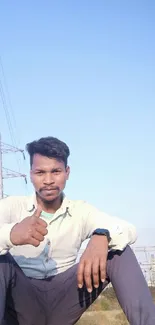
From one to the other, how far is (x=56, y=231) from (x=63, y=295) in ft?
1.42

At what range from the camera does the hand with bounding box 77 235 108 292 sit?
9.49 ft

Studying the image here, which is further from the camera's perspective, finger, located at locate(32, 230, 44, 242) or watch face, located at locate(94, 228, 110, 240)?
watch face, located at locate(94, 228, 110, 240)

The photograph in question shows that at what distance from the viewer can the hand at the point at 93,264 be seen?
9.49 feet

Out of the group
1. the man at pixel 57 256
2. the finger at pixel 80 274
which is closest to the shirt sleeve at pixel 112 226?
the man at pixel 57 256

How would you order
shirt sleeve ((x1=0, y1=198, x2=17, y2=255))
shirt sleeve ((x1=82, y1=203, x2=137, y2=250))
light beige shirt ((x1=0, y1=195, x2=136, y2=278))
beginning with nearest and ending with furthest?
shirt sleeve ((x1=0, y1=198, x2=17, y2=255)) → shirt sleeve ((x1=82, y1=203, x2=137, y2=250)) → light beige shirt ((x1=0, y1=195, x2=136, y2=278))

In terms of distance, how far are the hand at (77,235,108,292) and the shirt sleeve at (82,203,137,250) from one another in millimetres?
84

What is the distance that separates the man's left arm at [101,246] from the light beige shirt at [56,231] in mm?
72

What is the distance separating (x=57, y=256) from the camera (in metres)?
3.44

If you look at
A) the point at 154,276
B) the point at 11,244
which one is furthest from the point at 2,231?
the point at 154,276

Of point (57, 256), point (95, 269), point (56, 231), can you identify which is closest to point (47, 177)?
point (56, 231)

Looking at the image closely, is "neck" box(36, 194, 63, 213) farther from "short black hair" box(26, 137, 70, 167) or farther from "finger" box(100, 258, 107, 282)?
"finger" box(100, 258, 107, 282)

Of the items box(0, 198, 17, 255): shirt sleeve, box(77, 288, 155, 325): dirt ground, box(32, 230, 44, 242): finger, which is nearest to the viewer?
box(32, 230, 44, 242): finger

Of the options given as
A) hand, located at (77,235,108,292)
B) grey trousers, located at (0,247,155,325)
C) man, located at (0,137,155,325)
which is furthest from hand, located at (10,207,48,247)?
hand, located at (77,235,108,292)

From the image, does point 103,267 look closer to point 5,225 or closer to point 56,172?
point 5,225
